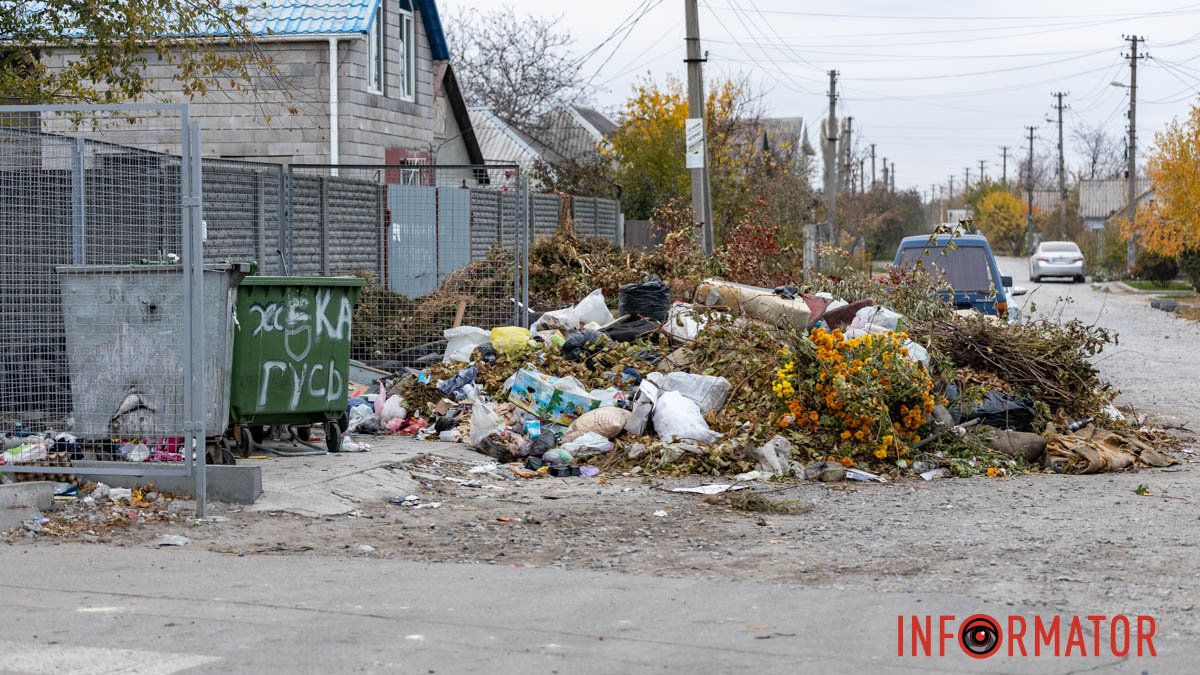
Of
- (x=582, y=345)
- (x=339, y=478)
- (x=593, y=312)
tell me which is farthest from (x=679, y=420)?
(x=593, y=312)

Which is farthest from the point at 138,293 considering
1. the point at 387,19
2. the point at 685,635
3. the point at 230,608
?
the point at 387,19

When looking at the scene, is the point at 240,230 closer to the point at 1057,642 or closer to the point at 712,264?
the point at 712,264

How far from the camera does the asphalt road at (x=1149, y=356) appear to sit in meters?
13.7

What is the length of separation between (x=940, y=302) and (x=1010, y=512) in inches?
176

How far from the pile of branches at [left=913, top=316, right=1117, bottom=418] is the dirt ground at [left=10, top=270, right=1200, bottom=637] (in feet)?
4.54

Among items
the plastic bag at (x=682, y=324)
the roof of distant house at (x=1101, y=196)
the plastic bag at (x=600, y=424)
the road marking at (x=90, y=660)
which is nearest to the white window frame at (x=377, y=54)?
the plastic bag at (x=682, y=324)

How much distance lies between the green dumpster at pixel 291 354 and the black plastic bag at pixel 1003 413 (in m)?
4.83

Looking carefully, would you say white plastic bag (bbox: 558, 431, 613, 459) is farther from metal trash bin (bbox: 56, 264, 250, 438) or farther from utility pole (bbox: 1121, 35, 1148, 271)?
utility pole (bbox: 1121, 35, 1148, 271)

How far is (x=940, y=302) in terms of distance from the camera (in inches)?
480

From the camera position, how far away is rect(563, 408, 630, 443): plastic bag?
1005cm

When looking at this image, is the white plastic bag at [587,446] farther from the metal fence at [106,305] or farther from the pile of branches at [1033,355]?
the pile of branches at [1033,355]

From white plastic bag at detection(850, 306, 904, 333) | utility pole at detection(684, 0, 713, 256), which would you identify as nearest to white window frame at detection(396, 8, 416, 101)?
utility pole at detection(684, 0, 713, 256)

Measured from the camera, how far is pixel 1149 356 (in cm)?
1947

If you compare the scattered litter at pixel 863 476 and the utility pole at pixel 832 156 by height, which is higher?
the utility pole at pixel 832 156
